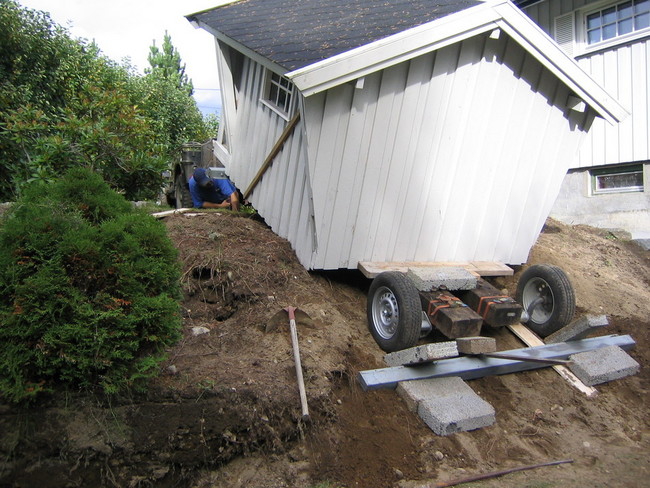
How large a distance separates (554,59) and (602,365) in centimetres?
344

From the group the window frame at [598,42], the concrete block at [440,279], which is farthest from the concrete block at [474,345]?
the window frame at [598,42]

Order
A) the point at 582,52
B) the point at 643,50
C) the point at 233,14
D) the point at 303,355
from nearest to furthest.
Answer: the point at 303,355
the point at 233,14
the point at 643,50
the point at 582,52

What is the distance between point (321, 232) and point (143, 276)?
2.49m

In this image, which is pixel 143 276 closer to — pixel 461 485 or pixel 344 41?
pixel 461 485

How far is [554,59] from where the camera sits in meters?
5.83

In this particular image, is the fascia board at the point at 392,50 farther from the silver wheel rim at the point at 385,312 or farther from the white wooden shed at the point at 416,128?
the silver wheel rim at the point at 385,312

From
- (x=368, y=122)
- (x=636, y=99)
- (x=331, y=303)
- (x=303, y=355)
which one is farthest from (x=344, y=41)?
(x=636, y=99)

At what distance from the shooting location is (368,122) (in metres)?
5.53

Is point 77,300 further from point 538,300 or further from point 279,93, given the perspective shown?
point 538,300

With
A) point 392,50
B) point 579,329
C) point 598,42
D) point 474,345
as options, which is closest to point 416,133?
point 392,50

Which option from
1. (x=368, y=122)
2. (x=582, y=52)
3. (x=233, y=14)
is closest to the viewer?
(x=368, y=122)

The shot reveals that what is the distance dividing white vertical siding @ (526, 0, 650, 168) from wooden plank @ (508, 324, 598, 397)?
4995mm

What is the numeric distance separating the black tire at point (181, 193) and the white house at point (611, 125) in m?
7.52

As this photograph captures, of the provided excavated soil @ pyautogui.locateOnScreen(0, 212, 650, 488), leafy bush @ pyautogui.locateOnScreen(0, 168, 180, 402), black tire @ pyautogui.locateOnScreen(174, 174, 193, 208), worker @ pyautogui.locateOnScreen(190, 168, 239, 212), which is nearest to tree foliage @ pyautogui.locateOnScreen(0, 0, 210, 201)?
worker @ pyautogui.locateOnScreen(190, 168, 239, 212)
